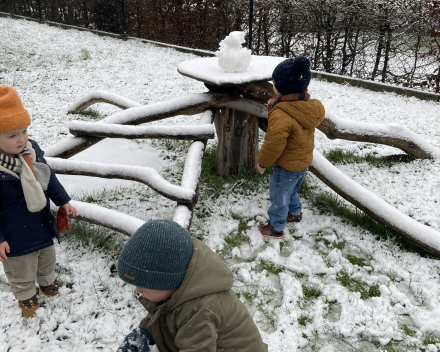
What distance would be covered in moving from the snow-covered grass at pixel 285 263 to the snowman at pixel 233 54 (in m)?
1.13

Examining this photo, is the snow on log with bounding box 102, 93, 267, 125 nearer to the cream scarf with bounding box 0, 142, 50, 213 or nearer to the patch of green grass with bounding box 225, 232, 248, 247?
the patch of green grass with bounding box 225, 232, 248, 247

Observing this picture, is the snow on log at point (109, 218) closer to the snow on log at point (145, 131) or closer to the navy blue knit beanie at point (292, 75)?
the snow on log at point (145, 131)

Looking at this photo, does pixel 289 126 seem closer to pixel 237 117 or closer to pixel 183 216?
pixel 183 216

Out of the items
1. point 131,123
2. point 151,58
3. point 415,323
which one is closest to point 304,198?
point 415,323

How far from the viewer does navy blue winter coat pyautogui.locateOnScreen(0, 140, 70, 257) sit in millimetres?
1815

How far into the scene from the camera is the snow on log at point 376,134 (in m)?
3.39

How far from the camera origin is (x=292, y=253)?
8.86ft

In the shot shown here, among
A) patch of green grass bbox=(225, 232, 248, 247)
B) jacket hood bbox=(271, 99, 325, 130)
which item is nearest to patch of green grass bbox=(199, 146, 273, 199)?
patch of green grass bbox=(225, 232, 248, 247)

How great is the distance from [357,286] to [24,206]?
7.07 ft

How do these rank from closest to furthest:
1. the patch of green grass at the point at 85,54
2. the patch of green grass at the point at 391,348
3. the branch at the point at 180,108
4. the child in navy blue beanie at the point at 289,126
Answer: the patch of green grass at the point at 391,348 < the child in navy blue beanie at the point at 289,126 < the branch at the point at 180,108 < the patch of green grass at the point at 85,54

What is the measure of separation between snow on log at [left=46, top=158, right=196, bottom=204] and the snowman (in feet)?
4.16

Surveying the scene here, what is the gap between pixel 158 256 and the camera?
125cm

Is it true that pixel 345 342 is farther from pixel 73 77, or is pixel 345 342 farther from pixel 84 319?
pixel 73 77

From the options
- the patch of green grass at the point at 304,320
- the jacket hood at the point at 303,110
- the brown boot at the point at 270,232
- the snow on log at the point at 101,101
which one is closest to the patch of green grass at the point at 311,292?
the patch of green grass at the point at 304,320
